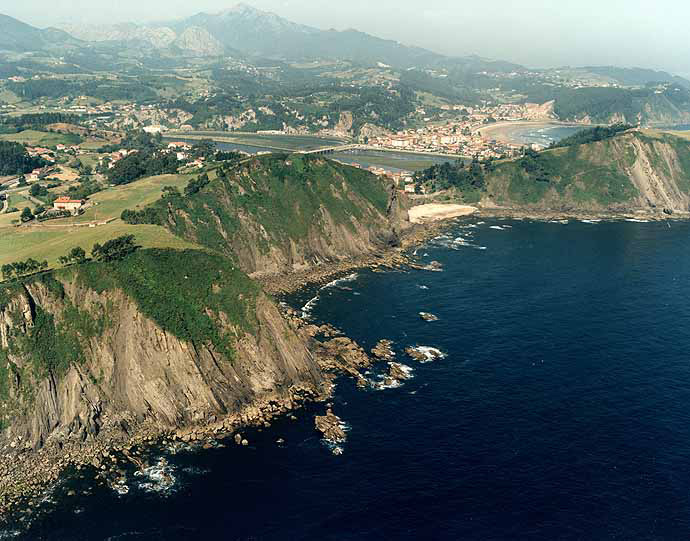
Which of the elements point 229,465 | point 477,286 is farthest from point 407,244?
point 229,465

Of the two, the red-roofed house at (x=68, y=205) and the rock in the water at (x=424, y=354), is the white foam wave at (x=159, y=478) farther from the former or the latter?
the red-roofed house at (x=68, y=205)

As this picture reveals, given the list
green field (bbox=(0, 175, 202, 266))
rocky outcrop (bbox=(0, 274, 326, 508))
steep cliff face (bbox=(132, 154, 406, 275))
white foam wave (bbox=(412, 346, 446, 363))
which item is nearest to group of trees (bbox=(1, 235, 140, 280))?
green field (bbox=(0, 175, 202, 266))

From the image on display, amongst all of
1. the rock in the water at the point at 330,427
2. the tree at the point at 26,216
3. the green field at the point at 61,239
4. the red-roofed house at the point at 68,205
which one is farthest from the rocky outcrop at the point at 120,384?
the red-roofed house at the point at 68,205

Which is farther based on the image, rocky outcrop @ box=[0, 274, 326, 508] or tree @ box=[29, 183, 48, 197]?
tree @ box=[29, 183, 48, 197]

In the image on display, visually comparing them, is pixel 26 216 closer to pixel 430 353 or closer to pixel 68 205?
pixel 68 205

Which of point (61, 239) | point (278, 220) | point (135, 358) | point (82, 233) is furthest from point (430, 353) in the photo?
point (61, 239)

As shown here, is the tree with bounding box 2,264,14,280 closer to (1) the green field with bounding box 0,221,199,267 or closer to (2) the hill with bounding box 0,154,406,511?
(2) the hill with bounding box 0,154,406,511
